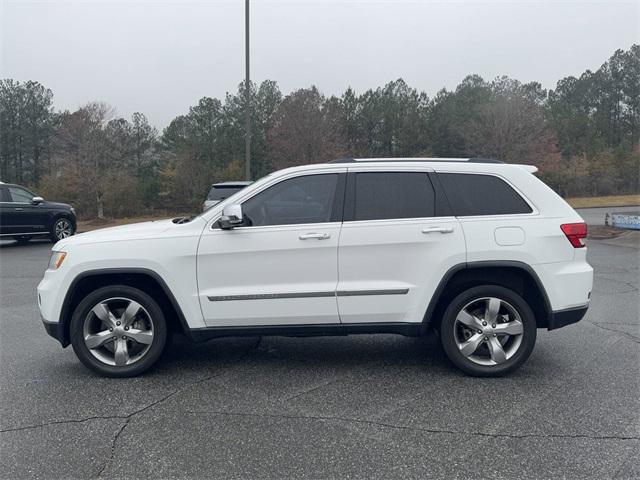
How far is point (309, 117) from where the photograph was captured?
36.4 metres

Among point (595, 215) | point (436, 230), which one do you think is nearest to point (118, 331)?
point (436, 230)

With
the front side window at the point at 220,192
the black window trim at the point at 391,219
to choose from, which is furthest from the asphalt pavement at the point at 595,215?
the black window trim at the point at 391,219

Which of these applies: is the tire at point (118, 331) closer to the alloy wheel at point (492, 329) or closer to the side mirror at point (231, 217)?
the side mirror at point (231, 217)

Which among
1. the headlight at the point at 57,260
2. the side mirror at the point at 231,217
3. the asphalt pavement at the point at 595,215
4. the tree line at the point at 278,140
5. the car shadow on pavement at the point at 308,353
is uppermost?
the tree line at the point at 278,140

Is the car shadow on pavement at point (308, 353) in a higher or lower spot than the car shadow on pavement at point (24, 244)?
higher

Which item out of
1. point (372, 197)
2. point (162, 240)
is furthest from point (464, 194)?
point (162, 240)

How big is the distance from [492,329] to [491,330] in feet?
0.04

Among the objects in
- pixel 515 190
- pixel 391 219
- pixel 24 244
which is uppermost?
pixel 515 190

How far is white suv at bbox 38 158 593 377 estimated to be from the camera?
444 centimetres

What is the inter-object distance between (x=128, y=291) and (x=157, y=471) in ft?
5.88

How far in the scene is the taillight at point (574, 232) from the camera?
4.48 meters

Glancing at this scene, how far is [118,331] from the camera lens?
4.52 meters

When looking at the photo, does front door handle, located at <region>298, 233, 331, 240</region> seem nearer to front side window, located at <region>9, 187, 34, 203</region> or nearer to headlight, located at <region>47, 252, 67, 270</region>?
headlight, located at <region>47, 252, 67, 270</region>

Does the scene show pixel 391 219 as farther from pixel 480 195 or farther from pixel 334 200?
pixel 480 195
